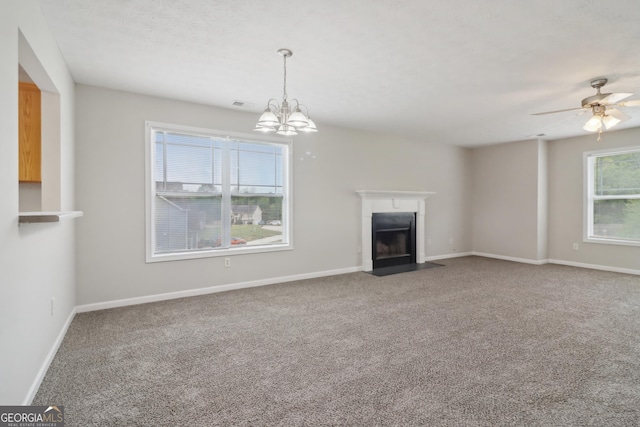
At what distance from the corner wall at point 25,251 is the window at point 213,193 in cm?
116

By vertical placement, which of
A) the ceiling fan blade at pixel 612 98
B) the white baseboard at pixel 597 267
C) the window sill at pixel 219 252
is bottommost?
the white baseboard at pixel 597 267

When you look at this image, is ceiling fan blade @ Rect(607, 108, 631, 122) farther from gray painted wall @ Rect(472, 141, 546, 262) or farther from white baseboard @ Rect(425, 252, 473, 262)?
white baseboard @ Rect(425, 252, 473, 262)

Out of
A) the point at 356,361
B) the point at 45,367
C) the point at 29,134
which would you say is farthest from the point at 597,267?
the point at 29,134

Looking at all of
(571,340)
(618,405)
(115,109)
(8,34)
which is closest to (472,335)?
(571,340)

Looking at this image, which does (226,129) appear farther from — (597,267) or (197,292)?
(597,267)

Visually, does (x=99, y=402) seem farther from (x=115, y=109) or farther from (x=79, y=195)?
(x=115, y=109)

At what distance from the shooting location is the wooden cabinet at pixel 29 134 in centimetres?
277

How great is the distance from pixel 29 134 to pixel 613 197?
825 centimetres

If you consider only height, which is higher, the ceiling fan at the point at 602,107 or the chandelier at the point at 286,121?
the ceiling fan at the point at 602,107

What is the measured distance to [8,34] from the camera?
1.69 meters

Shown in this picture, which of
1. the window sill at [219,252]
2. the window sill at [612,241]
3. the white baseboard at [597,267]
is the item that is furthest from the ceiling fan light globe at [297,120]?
the white baseboard at [597,267]

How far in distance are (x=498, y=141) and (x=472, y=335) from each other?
508 cm

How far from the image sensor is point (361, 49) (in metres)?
2.82

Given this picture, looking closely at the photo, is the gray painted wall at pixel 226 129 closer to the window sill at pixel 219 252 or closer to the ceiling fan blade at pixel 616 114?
the window sill at pixel 219 252
